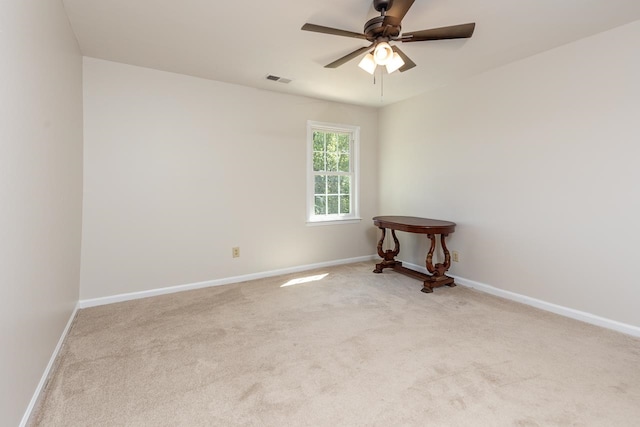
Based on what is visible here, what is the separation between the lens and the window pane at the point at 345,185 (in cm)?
451

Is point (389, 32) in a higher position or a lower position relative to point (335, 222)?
higher

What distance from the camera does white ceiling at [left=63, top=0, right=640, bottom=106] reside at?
204 centimetres

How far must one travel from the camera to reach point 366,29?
1.98 metres

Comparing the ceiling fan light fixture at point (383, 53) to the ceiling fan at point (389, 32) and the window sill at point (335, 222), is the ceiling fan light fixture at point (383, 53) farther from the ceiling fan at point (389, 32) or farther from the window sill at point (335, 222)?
the window sill at point (335, 222)

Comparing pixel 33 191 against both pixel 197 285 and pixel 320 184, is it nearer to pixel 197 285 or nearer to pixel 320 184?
pixel 197 285

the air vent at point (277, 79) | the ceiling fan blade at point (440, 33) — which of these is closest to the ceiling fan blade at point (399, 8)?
the ceiling fan blade at point (440, 33)

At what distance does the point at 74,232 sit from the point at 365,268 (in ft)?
10.6

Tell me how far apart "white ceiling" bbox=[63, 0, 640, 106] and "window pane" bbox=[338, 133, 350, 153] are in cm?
122

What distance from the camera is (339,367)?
6.09ft

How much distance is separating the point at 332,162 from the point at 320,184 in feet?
1.28

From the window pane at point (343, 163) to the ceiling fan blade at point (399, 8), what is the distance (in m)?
2.66

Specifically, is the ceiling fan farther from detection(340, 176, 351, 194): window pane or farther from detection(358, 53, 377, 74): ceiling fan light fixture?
detection(340, 176, 351, 194): window pane

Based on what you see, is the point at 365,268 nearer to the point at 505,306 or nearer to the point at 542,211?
the point at 505,306

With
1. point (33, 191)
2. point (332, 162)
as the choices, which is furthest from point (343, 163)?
point (33, 191)
